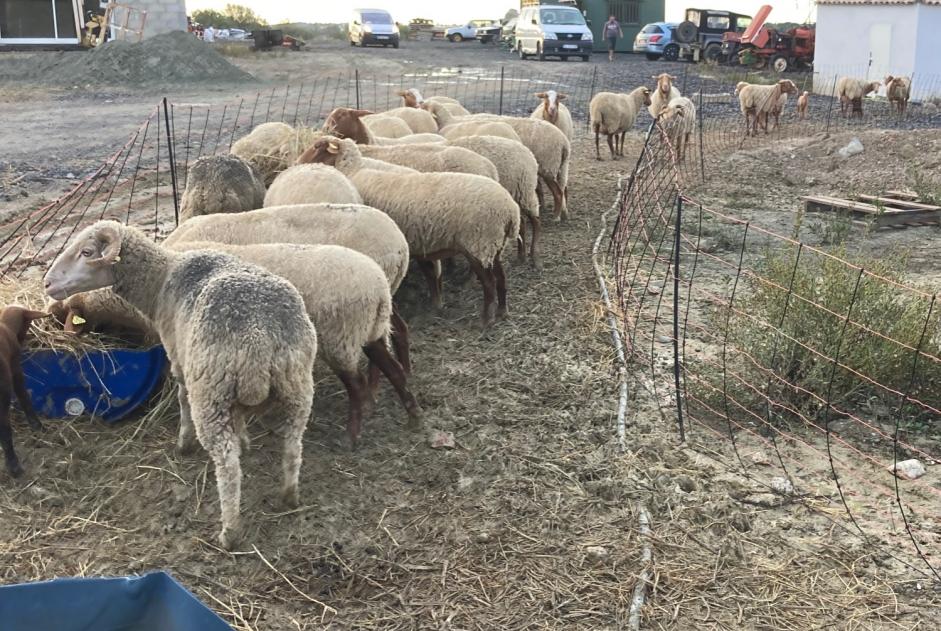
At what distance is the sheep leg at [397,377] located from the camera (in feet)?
17.4

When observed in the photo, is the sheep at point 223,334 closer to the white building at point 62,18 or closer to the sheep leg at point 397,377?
the sheep leg at point 397,377

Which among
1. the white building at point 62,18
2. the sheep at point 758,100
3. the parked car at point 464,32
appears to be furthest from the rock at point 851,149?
the parked car at point 464,32

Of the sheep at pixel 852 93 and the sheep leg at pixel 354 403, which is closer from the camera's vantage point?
the sheep leg at pixel 354 403

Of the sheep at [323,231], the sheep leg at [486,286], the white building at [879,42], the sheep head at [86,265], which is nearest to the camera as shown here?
the sheep head at [86,265]

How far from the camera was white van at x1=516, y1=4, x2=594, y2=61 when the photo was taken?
3359cm

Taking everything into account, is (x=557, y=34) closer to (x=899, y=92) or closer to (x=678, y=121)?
(x=899, y=92)

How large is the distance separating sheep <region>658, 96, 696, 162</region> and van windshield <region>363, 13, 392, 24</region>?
3116 centimetres

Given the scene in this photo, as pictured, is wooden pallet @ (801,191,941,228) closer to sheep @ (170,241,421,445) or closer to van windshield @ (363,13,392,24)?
sheep @ (170,241,421,445)

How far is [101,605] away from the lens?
2801 millimetres

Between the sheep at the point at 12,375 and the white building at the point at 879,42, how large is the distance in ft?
83.2

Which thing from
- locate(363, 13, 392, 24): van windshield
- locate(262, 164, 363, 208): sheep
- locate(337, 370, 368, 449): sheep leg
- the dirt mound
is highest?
locate(363, 13, 392, 24): van windshield

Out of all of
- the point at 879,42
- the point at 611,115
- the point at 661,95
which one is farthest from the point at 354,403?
the point at 879,42

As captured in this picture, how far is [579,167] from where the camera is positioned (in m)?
14.0

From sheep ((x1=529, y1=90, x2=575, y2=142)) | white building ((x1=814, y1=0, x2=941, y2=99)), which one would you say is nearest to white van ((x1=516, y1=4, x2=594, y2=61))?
white building ((x1=814, y1=0, x2=941, y2=99))
